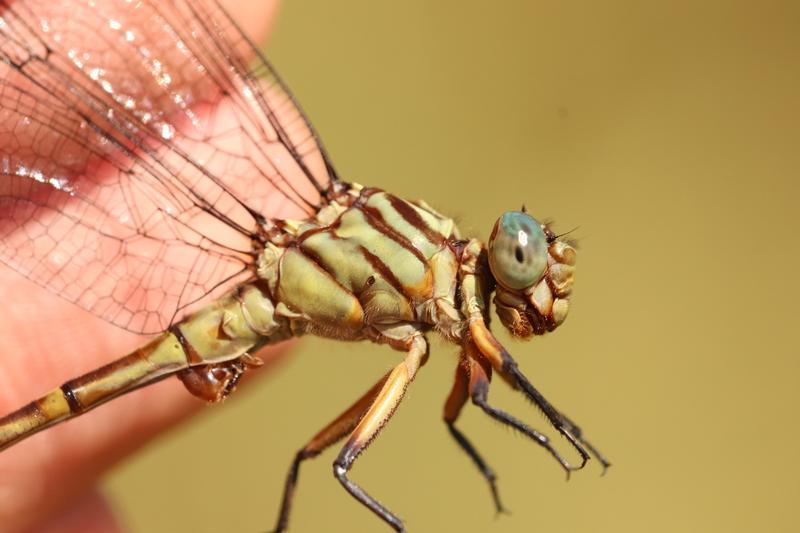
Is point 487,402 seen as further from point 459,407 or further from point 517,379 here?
point 459,407

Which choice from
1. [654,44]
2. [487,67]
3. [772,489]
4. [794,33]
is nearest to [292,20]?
[487,67]

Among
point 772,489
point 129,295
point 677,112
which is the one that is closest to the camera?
point 129,295

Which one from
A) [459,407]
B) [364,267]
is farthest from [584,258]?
[364,267]

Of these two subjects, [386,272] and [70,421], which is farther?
[70,421]

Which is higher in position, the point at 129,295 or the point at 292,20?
the point at 292,20

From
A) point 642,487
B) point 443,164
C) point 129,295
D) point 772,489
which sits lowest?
point 772,489

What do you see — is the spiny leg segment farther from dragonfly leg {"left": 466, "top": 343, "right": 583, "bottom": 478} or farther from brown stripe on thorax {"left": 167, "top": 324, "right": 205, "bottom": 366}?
brown stripe on thorax {"left": 167, "top": 324, "right": 205, "bottom": 366}

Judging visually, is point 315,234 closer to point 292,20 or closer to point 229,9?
point 229,9
